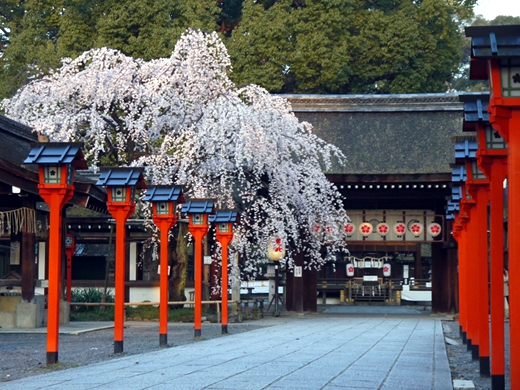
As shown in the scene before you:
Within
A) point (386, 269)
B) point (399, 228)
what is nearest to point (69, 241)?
point (399, 228)

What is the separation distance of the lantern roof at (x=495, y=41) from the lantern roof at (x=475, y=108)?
2.15 metres

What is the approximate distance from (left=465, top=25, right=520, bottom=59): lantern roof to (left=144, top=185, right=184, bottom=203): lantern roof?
8842 mm

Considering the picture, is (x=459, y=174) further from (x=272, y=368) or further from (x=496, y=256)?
(x=272, y=368)

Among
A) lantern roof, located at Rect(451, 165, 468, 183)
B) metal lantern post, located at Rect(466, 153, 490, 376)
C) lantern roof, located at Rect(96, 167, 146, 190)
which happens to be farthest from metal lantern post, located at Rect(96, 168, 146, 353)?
metal lantern post, located at Rect(466, 153, 490, 376)

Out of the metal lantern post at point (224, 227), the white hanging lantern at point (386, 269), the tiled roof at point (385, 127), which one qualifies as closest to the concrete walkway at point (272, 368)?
the metal lantern post at point (224, 227)

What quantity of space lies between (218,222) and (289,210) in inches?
218

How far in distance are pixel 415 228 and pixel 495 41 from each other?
21.2m

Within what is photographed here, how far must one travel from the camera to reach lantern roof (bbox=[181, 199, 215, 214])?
53.2 feet

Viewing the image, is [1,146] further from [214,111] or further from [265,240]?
[265,240]

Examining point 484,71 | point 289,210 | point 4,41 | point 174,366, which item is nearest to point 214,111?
point 289,210

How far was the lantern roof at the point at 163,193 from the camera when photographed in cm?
1444

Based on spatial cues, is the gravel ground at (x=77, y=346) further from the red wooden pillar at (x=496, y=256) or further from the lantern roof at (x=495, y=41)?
the lantern roof at (x=495, y=41)

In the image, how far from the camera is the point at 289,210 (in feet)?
75.6

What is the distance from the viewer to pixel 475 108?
28.0ft
